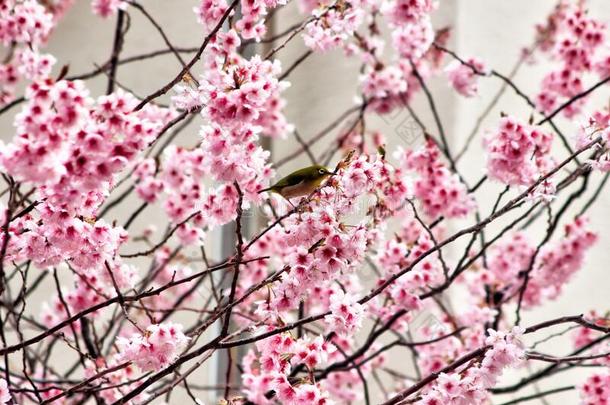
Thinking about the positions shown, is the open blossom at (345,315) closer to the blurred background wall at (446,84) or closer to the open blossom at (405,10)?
the open blossom at (405,10)

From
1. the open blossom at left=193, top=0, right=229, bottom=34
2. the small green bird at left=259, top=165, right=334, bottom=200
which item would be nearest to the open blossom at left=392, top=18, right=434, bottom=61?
the open blossom at left=193, top=0, right=229, bottom=34

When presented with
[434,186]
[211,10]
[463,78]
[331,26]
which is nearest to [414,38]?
[463,78]

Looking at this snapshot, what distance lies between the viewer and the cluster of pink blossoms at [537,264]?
193cm

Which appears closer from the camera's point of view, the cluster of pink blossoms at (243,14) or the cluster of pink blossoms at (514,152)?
the cluster of pink blossoms at (243,14)

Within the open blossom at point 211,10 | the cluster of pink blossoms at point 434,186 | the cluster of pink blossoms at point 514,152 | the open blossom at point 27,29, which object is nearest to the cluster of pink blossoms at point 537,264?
the cluster of pink blossoms at point 434,186

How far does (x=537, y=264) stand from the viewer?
201cm

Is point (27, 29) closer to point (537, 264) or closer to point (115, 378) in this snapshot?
point (115, 378)

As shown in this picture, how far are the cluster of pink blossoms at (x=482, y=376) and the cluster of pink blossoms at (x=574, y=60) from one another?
1015mm

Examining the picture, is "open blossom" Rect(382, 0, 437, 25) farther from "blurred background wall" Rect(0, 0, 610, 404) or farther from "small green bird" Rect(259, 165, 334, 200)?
"small green bird" Rect(259, 165, 334, 200)

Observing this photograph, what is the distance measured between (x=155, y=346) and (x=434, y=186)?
0.82m

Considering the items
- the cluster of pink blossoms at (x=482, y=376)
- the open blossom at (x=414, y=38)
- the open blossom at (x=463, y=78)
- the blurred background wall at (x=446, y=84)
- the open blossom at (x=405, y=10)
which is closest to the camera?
the cluster of pink blossoms at (x=482, y=376)

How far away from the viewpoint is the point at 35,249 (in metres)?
1.12

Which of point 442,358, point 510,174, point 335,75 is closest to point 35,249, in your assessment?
point 510,174

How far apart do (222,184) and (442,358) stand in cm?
82
